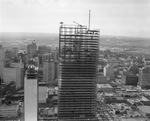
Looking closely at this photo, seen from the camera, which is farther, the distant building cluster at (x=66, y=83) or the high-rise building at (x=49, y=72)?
the high-rise building at (x=49, y=72)

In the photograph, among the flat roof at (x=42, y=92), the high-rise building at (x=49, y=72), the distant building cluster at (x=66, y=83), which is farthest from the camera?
the high-rise building at (x=49, y=72)

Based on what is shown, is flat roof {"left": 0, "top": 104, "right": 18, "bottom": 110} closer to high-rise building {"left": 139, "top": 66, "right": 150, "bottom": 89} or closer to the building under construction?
the building under construction

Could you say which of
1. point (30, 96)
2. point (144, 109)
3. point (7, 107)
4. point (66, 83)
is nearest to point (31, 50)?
point (66, 83)

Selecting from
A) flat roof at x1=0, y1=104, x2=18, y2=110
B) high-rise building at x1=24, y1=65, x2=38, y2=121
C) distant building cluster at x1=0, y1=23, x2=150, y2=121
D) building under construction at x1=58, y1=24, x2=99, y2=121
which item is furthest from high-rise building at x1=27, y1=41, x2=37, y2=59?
high-rise building at x1=24, y1=65, x2=38, y2=121

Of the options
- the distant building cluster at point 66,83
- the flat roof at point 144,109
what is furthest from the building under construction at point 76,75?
the flat roof at point 144,109

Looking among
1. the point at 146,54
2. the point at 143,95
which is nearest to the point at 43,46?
the point at 146,54

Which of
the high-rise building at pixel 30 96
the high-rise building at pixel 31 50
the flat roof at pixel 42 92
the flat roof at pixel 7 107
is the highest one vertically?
the high-rise building at pixel 31 50

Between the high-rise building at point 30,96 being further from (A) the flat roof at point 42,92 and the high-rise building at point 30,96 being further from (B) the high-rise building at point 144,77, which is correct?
(B) the high-rise building at point 144,77

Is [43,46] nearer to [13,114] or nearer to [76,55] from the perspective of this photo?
[76,55]

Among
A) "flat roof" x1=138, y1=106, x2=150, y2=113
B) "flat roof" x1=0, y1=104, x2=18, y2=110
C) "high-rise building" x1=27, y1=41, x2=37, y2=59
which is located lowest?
"flat roof" x1=138, y1=106, x2=150, y2=113
